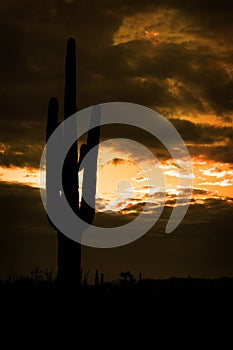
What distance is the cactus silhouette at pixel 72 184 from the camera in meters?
17.7

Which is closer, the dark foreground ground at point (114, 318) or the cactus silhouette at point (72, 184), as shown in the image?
the dark foreground ground at point (114, 318)

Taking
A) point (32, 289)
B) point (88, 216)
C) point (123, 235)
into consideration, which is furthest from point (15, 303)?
point (123, 235)

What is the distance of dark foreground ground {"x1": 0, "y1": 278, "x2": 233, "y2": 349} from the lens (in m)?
13.1

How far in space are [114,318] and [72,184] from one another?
171 inches

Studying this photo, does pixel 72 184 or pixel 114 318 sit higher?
pixel 72 184

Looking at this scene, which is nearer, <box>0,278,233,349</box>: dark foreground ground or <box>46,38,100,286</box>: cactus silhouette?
<box>0,278,233,349</box>: dark foreground ground

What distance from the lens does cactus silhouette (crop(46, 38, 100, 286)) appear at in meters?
17.7

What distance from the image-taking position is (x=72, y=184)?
17828 mm

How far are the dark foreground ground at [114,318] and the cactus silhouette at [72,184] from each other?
576 mm

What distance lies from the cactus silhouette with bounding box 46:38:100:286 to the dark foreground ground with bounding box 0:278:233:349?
58 cm

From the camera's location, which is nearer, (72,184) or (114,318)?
(114,318)

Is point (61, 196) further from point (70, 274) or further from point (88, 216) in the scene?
point (70, 274)

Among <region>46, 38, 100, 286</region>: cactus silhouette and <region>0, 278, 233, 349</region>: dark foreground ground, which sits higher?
<region>46, 38, 100, 286</region>: cactus silhouette

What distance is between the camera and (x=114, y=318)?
14602 millimetres
